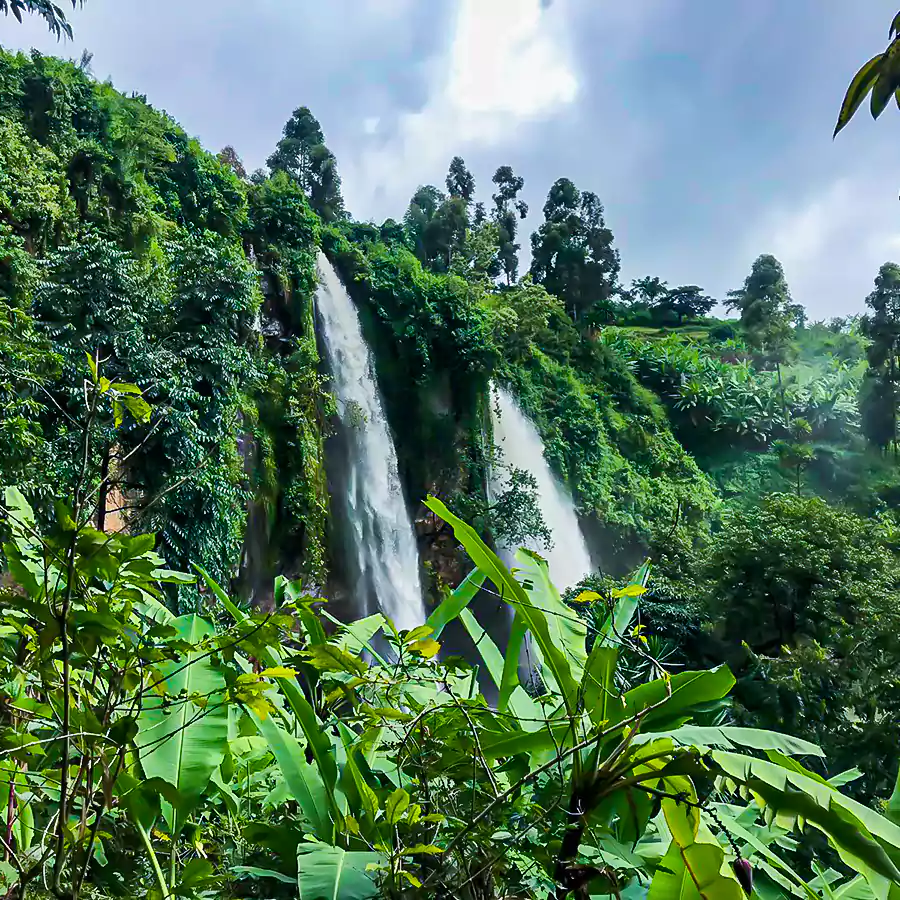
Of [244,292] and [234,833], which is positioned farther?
[244,292]

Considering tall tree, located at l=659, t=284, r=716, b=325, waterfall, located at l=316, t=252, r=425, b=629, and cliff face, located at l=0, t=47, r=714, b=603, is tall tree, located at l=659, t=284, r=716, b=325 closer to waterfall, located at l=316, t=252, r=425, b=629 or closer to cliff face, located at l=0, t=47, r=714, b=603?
cliff face, located at l=0, t=47, r=714, b=603

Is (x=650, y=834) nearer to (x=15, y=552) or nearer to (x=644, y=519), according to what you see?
(x=15, y=552)

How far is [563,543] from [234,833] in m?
11.2

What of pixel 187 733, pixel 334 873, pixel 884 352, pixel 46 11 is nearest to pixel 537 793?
pixel 334 873

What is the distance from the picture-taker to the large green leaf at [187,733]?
2.17ft

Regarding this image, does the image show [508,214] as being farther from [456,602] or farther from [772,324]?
[456,602]

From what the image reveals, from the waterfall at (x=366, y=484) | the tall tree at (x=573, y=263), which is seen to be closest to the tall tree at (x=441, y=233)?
the tall tree at (x=573, y=263)

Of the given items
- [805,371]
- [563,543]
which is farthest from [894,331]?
[563,543]

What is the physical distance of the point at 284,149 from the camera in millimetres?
15203

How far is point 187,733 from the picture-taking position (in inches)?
29.1

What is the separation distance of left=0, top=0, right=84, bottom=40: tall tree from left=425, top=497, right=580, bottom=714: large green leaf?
5996 mm

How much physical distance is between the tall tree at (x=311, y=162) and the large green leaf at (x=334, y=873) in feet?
49.1

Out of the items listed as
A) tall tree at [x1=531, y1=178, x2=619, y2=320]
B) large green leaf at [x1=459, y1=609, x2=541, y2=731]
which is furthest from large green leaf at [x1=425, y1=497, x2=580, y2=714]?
tall tree at [x1=531, y1=178, x2=619, y2=320]

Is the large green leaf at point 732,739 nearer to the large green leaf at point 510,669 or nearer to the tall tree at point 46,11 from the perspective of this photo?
the large green leaf at point 510,669
